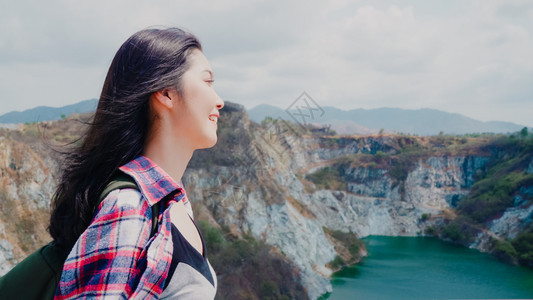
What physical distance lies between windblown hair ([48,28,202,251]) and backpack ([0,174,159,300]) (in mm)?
33

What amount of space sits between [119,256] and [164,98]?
271mm

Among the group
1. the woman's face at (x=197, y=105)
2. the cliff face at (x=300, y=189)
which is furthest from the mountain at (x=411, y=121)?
the woman's face at (x=197, y=105)

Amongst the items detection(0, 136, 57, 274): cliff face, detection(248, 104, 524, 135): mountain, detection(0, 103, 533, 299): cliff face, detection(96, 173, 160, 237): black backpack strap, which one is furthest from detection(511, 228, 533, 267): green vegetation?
detection(248, 104, 524, 135): mountain

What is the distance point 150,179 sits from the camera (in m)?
0.67

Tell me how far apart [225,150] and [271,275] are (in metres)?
5.74

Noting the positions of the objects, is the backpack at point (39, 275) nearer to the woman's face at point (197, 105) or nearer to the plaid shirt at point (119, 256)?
the plaid shirt at point (119, 256)

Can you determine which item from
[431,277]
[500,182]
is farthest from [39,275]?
[500,182]

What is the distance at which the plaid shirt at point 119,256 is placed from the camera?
22.8 inches

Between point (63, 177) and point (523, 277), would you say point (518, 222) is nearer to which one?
point (523, 277)

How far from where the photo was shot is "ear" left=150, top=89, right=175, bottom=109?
741 mm

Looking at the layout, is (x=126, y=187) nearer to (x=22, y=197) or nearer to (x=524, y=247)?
(x=22, y=197)

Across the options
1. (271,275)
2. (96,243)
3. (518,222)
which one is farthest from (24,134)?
(518,222)

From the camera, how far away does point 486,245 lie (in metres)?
23.3

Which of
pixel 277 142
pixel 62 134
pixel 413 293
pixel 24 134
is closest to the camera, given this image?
pixel 24 134
